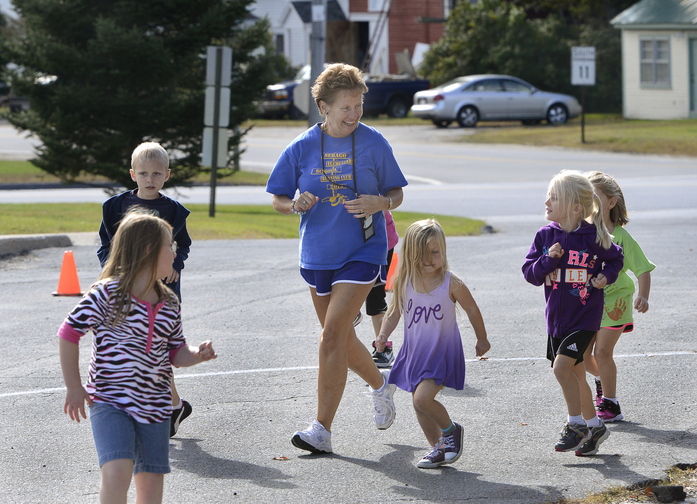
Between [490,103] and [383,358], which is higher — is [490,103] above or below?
above

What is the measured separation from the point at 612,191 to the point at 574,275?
769mm

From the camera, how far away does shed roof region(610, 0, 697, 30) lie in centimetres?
3850

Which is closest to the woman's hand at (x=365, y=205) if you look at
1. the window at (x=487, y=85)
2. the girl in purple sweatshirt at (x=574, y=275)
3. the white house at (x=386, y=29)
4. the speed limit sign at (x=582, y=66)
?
the girl in purple sweatshirt at (x=574, y=275)

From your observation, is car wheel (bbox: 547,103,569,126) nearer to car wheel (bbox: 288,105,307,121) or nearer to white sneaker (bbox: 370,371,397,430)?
car wheel (bbox: 288,105,307,121)

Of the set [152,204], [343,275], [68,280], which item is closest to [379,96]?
[68,280]

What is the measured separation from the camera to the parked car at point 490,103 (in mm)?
39031

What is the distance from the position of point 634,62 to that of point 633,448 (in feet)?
122

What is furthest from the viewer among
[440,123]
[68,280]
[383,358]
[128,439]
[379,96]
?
[379,96]

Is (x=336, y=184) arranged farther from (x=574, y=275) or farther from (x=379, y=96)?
(x=379, y=96)

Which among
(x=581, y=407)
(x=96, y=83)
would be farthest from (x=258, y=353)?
(x=96, y=83)

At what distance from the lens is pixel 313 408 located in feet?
21.1

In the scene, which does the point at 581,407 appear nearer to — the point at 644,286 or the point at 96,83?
the point at 644,286

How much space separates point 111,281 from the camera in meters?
4.09

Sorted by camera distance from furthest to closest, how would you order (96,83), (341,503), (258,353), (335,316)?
1. (96,83)
2. (258,353)
3. (335,316)
4. (341,503)
